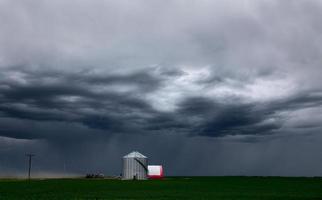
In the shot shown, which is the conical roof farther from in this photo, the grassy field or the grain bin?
the grassy field

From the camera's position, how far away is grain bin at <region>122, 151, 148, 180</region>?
139125 mm

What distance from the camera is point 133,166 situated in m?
139

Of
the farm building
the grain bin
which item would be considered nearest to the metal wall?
the grain bin

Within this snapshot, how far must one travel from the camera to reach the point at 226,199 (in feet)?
174

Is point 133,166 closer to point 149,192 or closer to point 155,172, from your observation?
point 155,172

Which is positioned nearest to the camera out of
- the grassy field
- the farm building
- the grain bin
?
the grassy field

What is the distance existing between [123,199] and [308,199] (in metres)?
23.3

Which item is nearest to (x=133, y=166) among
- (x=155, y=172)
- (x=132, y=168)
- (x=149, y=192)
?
(x=132, y=168)

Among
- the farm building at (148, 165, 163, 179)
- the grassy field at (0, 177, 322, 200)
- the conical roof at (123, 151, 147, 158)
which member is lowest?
the grassy field at (0, 177, 322, 200)

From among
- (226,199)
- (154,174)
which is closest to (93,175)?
(154,174)

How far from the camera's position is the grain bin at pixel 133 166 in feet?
456

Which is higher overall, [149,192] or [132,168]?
[132,168]

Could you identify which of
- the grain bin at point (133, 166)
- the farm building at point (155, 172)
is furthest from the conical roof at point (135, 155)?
the farm building at point (155, 172)

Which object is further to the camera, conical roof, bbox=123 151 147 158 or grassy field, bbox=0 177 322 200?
conical roof, bbox=123 151 147 158
